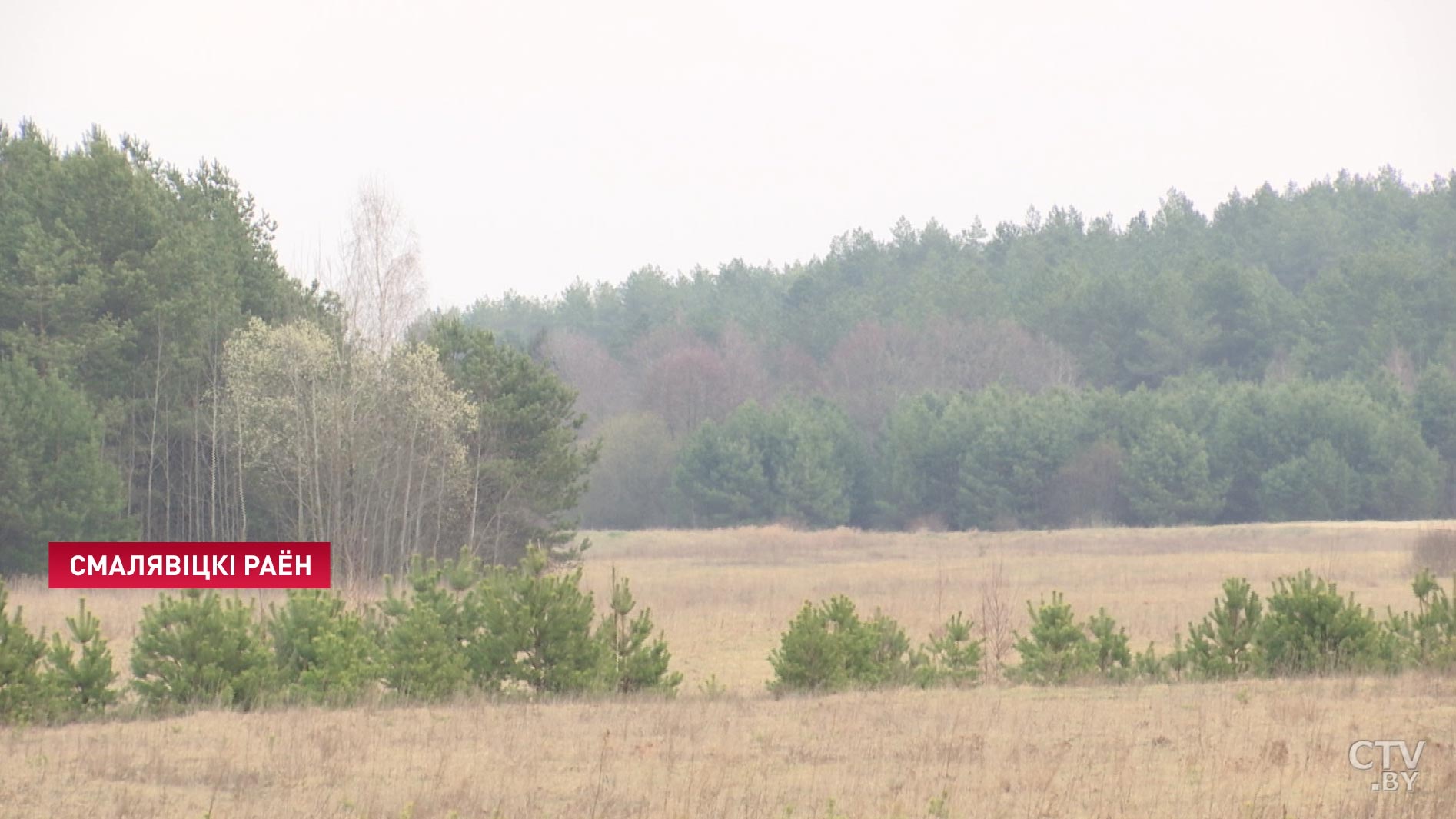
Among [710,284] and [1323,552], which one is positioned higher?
[710,284]

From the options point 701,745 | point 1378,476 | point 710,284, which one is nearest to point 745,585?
point 701,745

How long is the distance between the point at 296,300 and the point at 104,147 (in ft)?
21.8

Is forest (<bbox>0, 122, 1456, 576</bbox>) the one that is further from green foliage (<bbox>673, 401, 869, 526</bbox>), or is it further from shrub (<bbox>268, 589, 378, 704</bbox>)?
shrub (<bbox>268, 589, 378, 704</bbox>)

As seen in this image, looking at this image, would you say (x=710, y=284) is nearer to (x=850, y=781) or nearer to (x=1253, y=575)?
(x=1253, y=575)

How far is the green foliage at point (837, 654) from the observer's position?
14.2m

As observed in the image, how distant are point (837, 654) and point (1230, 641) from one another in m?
4.08

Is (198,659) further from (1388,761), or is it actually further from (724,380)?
(724,380)

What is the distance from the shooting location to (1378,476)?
6456 centimetres

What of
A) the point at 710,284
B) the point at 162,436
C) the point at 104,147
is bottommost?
the point at 162,436

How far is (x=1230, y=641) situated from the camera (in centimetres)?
1452

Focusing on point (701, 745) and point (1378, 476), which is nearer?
point (701, 745)

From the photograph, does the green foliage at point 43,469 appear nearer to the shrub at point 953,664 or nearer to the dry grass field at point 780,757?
the dry grass field at point 780,757

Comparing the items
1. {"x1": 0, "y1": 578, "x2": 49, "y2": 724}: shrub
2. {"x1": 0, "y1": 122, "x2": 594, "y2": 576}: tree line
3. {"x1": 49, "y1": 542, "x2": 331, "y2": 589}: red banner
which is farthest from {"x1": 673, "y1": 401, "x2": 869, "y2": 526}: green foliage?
{"x1": 0, "y1": 578, "x2": 49, "y2": 724}: shrub

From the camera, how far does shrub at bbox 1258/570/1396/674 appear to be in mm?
14094
